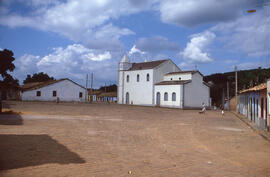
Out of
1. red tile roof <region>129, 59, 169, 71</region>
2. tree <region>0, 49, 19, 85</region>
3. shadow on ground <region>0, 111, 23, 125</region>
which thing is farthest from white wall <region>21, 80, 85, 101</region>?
shadow on ground <region>0, 111, 23, 125</region>

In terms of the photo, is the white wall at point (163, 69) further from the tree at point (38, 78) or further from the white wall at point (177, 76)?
the tree at point (38, 78)

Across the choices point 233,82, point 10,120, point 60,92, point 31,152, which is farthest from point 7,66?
point 233,82

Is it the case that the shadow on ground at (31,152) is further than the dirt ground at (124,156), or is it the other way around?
the shadow on ground at (31,152)

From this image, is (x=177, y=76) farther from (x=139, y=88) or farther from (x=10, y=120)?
(x=10, y=120)

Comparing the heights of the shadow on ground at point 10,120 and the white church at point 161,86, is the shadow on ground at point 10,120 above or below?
below

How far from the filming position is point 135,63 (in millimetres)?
55188

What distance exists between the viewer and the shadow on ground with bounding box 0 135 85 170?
570cm

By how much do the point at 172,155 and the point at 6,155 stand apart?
14.1ft

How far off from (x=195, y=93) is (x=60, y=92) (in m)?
24.3

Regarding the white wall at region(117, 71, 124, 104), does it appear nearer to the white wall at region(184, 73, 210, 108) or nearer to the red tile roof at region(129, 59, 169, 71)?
the red tile roof at region(129, 59, 169, 71)

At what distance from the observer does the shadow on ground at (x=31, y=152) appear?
5705 mm

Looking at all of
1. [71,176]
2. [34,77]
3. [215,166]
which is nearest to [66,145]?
[71,176]

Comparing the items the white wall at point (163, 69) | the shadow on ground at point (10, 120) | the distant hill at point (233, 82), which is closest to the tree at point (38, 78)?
the white wall at point (163, 69)

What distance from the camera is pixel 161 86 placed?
44000 mm
